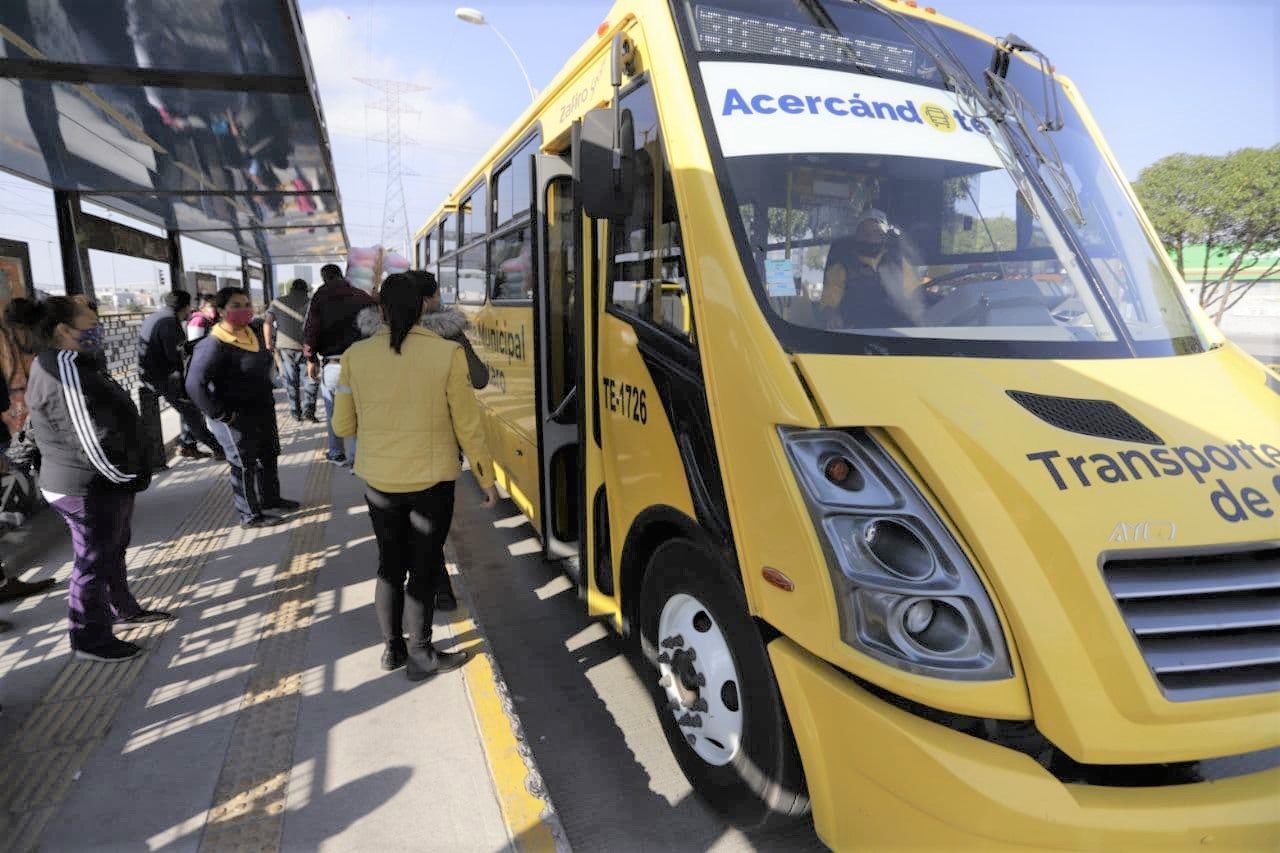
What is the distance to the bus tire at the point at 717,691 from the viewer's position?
7.29 ft

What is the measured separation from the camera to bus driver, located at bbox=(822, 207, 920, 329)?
2.37m

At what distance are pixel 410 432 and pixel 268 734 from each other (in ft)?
4.67

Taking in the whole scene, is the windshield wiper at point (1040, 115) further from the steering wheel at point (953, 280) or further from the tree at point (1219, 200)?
the tree at point (1219, 200)

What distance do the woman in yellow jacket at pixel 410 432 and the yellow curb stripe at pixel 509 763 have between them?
29 centimetres

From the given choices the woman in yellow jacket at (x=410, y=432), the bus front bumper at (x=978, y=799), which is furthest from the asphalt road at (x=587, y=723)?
the bus front bumper at (x=978, y=799)

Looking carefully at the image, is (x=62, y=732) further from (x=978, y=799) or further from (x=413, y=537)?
(x=978, y=799)

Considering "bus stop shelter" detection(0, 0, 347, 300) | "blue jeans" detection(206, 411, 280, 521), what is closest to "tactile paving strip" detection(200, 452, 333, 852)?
"blue jeans" detection(206, 411, 280, 521)

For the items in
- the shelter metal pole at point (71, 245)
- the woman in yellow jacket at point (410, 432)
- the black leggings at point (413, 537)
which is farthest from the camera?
the shelter metal pole at point (71, 245)

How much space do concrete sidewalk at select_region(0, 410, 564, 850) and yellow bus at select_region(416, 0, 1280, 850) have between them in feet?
2.73

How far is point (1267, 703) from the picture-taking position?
5.77ft

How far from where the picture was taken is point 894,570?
1.86m

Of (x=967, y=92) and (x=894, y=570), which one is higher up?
(x=967, y=92)

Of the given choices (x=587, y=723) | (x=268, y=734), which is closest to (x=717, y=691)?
(x=587, y=723)

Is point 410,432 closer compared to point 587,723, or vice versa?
point 410,432
